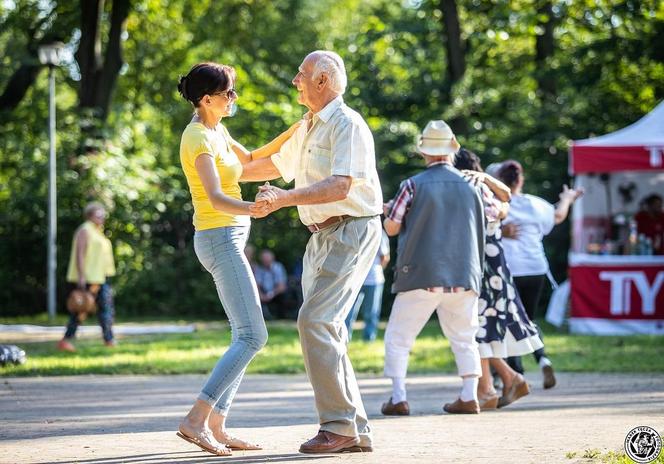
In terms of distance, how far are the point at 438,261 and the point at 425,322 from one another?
1.68ft

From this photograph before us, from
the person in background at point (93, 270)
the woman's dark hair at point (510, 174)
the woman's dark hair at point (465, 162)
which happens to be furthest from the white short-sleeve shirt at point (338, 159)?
the person in background at point (93, 270)

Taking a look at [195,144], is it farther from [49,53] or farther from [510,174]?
[49,53]

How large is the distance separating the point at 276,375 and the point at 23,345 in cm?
460

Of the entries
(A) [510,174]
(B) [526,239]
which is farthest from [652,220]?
(A) [510,174]

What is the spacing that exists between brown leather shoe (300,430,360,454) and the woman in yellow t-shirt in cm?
33

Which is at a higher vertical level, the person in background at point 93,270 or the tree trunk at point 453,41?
the tree trunk at point 453,41

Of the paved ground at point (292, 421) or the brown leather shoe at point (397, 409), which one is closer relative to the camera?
the paved ground at point (292, 421)

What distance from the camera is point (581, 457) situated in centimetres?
601

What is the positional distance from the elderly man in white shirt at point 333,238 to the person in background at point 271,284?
15321mm

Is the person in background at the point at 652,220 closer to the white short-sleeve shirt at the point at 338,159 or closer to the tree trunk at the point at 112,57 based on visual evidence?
the tree trunk at the point at 112,57

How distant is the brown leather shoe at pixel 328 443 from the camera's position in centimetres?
616

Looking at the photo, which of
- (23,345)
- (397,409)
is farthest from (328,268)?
(23,345)

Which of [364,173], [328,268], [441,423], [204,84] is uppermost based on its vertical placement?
[204,84]

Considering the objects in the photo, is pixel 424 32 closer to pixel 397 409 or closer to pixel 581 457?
pixel 397 409
